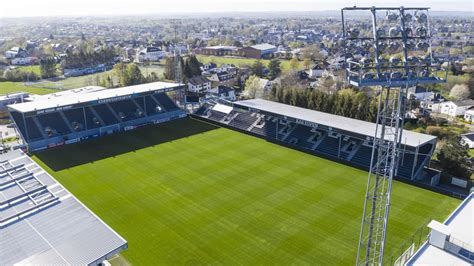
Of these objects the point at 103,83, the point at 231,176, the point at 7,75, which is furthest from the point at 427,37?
the point at 7,75

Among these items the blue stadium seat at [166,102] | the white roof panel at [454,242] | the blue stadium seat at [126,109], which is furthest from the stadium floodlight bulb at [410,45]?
the blue stadium seat at [166,102]

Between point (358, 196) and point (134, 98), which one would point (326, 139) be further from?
point (134, 98)

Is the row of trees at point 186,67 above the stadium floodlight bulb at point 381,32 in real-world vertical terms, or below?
below

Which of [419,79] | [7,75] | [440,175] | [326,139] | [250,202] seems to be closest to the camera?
[419,79]

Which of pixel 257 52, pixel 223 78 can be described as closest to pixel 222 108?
pixel 223 78

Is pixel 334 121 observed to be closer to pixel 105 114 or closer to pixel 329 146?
pixel 329 146

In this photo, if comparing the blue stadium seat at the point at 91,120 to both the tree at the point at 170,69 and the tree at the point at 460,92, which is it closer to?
the tree at the point at 170,69

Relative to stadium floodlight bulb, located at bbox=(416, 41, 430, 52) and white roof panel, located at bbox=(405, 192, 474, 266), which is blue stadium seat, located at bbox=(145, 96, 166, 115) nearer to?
white roof panel, located at bbox=(405, 192, 474, 266)

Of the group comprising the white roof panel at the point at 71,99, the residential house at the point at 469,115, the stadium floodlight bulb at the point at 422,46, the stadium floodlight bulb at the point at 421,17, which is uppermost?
the stadium floodlight bulb at the point at 421,17
